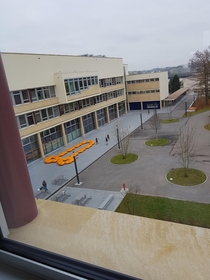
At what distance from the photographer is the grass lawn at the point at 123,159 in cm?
608

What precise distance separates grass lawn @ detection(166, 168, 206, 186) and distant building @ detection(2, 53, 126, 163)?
106 inches

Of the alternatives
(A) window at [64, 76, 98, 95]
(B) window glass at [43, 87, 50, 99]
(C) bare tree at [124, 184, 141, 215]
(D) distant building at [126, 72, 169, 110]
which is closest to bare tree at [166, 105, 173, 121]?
(D) distant building at [126, 72, 169, 110]

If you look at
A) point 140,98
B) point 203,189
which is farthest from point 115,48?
point 140,98

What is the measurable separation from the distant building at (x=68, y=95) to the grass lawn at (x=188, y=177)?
2699mm

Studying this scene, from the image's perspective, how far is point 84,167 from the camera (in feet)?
19.9

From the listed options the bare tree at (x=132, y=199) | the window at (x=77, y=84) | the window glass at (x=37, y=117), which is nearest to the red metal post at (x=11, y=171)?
the bare tree at (x=132, y=199)

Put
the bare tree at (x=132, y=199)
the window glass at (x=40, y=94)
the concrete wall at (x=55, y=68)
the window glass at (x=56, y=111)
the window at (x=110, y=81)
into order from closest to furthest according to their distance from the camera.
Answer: the bare tree at (x=132, y=199)
the concrete wall at (x=55, y=68)
the window glass at (x=40, y=94)
the window glass at (x=56, y=111)
the window at (x=110, y=81)

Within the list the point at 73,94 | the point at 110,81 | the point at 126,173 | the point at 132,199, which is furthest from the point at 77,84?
the point at 132,199

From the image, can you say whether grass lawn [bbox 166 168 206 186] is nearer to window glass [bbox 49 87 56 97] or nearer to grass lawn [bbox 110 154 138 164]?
grass lawn [bbox 110 154 138 164]

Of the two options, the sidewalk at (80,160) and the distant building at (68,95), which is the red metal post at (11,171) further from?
the distant building at (68,95)

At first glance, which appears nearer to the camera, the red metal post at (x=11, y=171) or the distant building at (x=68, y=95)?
the red metal post at (x=11, y=171)

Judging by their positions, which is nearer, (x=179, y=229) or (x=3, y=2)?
(x=179, y=229)

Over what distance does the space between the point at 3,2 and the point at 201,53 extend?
98cm

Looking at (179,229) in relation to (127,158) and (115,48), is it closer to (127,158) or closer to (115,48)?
(115,48)
